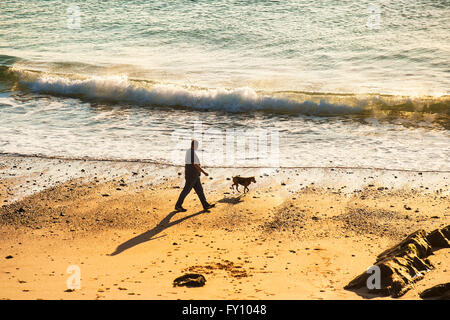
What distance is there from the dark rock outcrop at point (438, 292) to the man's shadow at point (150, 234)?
4.60 m

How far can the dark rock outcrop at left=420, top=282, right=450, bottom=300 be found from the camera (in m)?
Result: 6.66

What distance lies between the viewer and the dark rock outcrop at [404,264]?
7113 mm

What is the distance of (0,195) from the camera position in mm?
11336

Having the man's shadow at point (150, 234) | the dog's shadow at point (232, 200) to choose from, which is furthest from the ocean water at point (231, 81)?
the man's shadow at point (150, 234)

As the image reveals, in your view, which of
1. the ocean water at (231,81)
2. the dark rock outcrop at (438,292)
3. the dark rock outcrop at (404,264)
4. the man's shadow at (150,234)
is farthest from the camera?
the ocean water at (231,81)

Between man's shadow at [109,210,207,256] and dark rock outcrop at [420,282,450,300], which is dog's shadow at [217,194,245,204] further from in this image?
dark rock outcrop at [420,282,450,300]

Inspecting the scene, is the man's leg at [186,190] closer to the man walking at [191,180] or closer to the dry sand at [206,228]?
the man walking at [191,180]

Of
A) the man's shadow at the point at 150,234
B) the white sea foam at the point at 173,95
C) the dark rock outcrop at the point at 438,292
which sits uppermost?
the white sea foam at the point at 173,95

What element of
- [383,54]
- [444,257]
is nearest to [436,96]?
[383,54]

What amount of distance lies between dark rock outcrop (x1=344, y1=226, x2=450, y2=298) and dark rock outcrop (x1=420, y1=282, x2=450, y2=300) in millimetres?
299

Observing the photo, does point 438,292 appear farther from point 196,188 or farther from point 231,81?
point 231,81

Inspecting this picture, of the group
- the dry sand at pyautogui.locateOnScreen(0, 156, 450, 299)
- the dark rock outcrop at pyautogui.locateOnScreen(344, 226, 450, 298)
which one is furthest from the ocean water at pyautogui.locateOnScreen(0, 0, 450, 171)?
the dark rock outcrop at pyautogui.locateOnScreen(344, 226, 450, 298)

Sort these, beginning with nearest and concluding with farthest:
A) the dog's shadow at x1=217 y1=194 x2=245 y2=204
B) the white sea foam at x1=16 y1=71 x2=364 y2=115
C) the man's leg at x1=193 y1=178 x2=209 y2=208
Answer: the man's leg at x1=193 y1=178 x2=209 y2=208
the dog's shadow at x1=217 y1=194 x2=245 y2=204
the white sea foam at x1=16 y1=71 x2=364 y2=115

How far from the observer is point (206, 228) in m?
9.84
